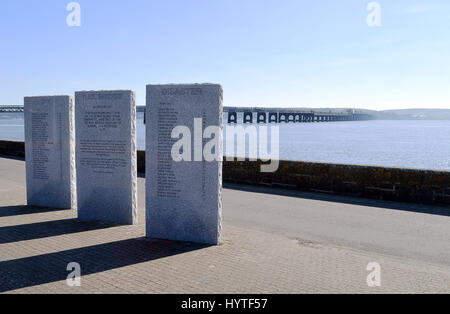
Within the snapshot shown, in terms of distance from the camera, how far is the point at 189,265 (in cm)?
625

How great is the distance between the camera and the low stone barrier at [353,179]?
11.1 m

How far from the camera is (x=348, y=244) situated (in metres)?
7.50

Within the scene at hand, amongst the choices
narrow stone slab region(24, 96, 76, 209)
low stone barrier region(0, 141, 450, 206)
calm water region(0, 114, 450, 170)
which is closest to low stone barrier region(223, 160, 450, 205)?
low stone barrier region(0, 141, 450, 206)

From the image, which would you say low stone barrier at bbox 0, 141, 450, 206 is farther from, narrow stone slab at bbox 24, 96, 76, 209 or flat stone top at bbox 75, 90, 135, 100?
flat stone top at bbox 75, 90, 135, 100

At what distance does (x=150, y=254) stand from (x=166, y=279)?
1184mm

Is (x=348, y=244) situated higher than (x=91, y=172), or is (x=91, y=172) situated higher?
(x=91, y=172)

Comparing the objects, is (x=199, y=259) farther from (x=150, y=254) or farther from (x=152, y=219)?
(x=152, y=219)

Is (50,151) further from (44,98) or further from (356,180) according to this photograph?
(356,180)

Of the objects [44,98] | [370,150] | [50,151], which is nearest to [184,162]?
[50,151]

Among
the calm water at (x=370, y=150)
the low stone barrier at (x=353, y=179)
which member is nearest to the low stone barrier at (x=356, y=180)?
the low stone barrier at (x=353, y=179)

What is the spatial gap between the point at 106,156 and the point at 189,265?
3.60 meters

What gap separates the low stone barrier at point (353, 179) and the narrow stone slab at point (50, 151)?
6056 mm
